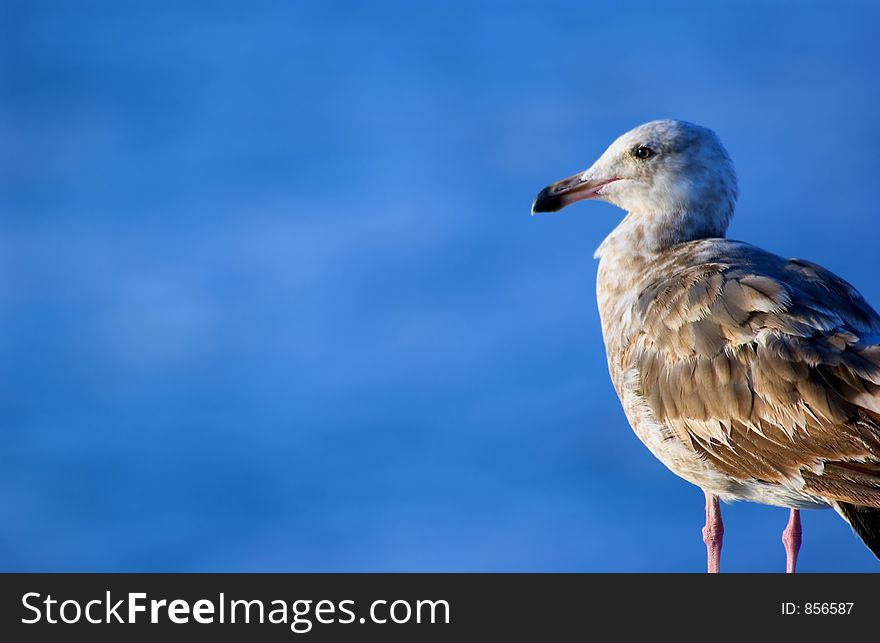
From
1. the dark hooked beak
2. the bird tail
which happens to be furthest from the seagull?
the dark hooked beak

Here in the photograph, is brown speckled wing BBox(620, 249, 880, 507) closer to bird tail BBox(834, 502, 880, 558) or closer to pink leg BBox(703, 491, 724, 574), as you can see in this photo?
bird tail BBox(834, 502, 880, 558)

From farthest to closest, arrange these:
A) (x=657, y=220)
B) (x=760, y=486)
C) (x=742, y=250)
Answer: (x=657, y=220) → (x=742, y=250) → (x=760, y=486)

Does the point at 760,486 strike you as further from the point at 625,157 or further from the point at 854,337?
the point at 625,157

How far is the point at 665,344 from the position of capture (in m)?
8.33

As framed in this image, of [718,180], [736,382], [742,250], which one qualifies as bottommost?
[736,382]

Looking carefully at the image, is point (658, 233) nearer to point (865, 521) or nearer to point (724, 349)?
point (724, 349)

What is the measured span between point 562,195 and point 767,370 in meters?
2.52

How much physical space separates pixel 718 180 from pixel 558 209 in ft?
3.55

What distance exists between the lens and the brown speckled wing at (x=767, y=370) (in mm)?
7500

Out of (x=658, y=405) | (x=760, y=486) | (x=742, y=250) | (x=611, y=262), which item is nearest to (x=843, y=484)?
(x=760, y=486)

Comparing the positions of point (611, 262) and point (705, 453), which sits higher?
point (611, 262)

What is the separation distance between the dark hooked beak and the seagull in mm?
209

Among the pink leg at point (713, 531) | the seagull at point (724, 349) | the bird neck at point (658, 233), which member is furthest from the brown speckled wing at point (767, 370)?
the pink leg at point (713, 531)

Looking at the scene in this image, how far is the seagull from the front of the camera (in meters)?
7.55
